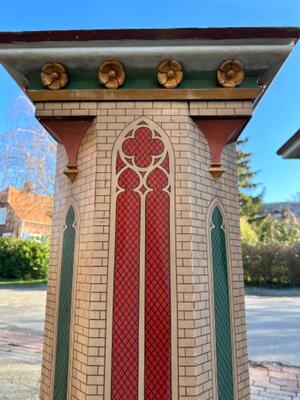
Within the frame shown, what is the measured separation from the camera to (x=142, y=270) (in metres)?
2.60

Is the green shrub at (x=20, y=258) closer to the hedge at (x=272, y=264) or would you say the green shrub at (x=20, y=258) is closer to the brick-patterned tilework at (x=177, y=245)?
the hedge at (x=272, y=264)

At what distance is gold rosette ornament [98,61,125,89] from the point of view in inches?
107

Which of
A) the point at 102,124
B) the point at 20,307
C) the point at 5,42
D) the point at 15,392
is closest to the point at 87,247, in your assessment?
the point at 102,124

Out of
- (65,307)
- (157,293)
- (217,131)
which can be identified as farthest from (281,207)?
(65,307)

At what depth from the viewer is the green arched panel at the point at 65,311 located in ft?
8.87

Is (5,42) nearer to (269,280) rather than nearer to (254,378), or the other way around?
(254,378)

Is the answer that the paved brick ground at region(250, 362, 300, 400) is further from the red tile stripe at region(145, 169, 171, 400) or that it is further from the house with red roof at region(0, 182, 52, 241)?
the house with red roof at region(0, 182, 52, 241)

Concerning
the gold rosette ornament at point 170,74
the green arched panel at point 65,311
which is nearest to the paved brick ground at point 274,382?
the green arched panel at point 65,311

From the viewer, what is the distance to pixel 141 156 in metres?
2.78

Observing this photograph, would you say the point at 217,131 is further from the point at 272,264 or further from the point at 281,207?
the point at 281,207

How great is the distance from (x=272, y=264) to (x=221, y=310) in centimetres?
1551

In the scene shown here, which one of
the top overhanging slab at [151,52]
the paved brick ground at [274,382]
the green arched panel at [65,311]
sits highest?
the top overhanging slab at [151,52]

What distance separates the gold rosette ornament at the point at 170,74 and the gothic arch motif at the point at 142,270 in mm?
354

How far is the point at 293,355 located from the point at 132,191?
17.2 ft
